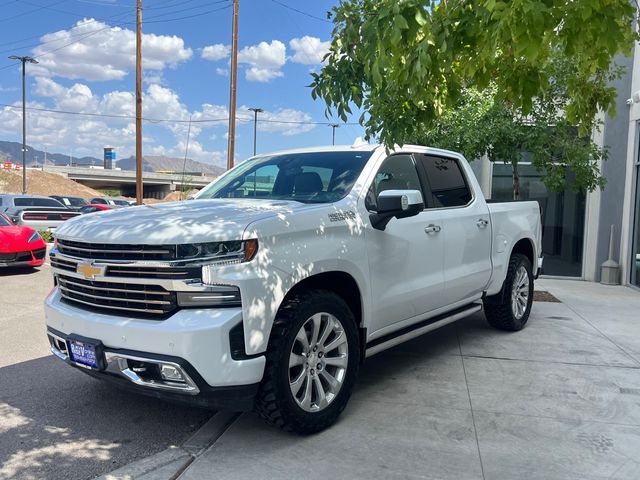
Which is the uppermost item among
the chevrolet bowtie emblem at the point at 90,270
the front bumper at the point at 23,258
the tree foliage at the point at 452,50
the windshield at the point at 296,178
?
the tree foliage at the point at 452,50

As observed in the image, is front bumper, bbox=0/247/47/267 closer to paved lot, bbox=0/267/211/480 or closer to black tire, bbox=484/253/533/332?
paved lot, bbox=0/267/211/480

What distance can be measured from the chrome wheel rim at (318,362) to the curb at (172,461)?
2.14ft

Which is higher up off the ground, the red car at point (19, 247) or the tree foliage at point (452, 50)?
the tree foliage at point (452, 50)

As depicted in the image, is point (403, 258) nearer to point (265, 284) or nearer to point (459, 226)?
point (459, 226)

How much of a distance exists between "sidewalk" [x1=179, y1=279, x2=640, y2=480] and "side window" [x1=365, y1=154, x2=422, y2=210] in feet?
5.24

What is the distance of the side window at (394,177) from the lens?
4.28 meters

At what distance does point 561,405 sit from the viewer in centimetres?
425

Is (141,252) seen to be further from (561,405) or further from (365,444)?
(561,405)

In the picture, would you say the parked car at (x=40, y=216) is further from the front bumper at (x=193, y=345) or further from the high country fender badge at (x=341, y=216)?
the high country fender badge at (x=341, y=216)

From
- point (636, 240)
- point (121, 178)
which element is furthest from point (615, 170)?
point (121, 178)

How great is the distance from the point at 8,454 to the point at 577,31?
3.85 meters

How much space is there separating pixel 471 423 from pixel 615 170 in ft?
32.8

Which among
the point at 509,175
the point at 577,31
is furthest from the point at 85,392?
the point at 509,175

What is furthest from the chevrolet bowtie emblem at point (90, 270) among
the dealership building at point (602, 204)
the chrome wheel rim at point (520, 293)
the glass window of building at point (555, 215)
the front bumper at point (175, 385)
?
the glass window of building at point (555, 215)
